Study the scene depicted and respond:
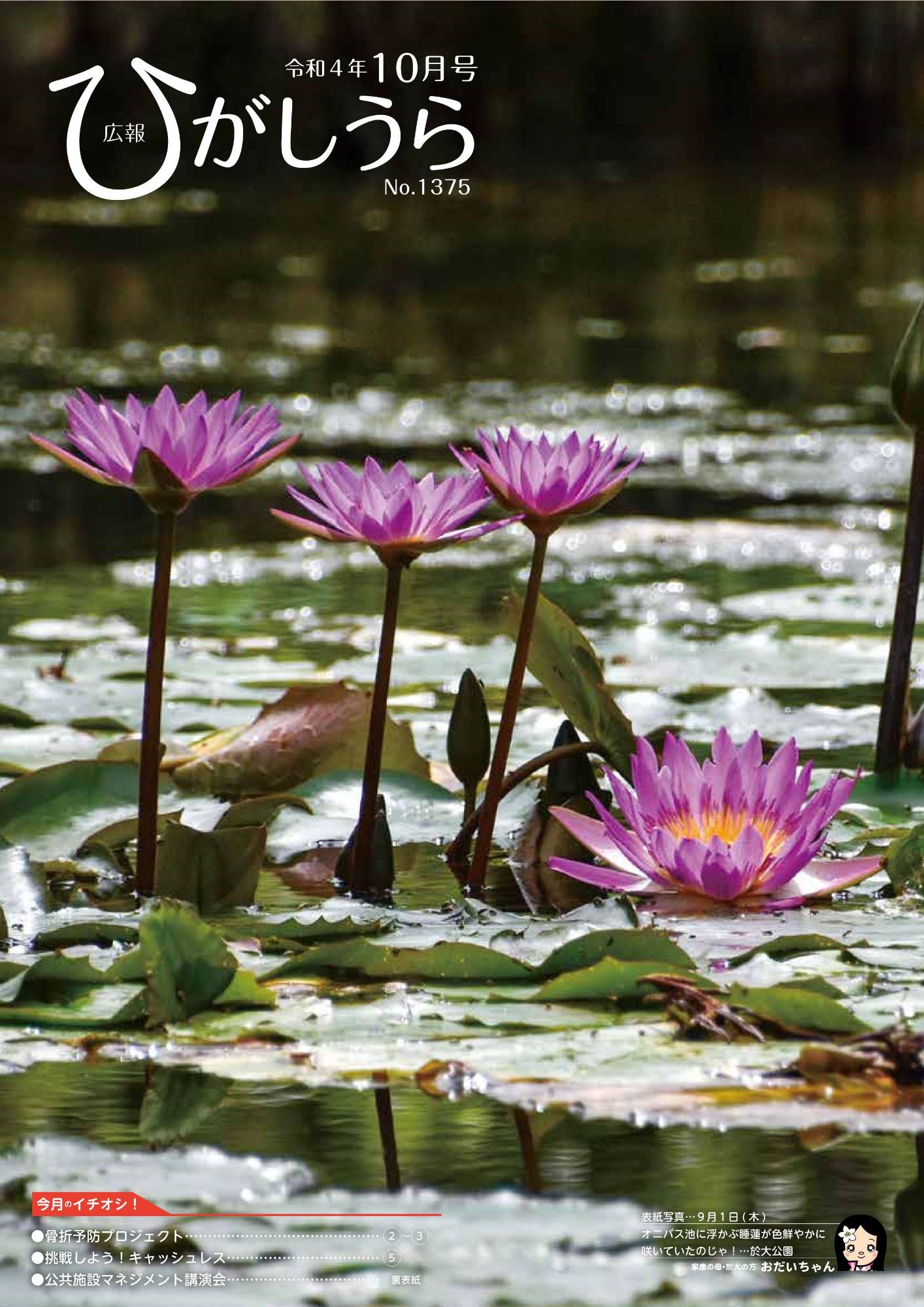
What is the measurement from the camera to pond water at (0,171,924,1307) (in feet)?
4.78

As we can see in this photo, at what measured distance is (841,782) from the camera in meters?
1.89

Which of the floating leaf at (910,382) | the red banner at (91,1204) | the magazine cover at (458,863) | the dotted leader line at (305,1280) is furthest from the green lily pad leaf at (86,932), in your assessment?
the floating leaf at (910,382)

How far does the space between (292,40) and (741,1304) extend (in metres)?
11.8

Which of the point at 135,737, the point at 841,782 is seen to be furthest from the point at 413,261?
the point at 841,782

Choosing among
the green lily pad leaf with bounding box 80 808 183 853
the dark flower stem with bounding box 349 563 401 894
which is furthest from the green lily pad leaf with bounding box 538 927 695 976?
the green lily pad leaf with bounding box 80 808 183 853

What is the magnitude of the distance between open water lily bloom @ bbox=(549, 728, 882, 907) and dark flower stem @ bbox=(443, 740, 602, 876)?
145 millimetres

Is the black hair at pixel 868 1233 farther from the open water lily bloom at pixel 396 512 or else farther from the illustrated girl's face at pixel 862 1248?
the open water lily bloom at pixel 396 512

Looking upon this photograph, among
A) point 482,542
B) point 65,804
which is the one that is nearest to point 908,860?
point 65,804

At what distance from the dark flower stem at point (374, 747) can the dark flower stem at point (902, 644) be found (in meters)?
0.57

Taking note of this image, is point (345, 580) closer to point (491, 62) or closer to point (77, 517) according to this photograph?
point (77, 517)

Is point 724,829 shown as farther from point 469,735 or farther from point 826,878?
point 469,735

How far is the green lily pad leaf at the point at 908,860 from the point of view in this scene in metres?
1.99

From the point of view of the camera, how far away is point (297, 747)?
243cm

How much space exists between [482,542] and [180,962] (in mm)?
2933
